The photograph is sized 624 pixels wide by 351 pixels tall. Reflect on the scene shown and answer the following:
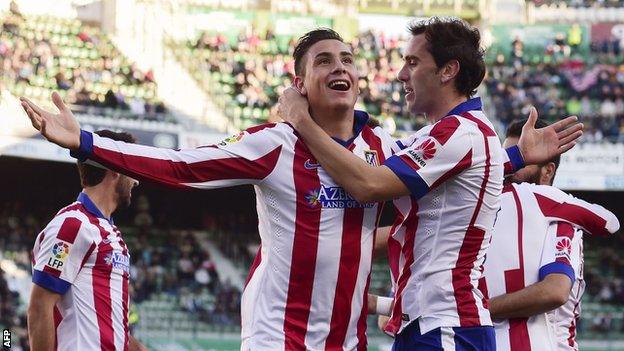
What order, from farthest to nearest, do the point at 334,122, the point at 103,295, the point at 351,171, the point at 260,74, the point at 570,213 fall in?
the point at 260,74
the point at 103,295
the point at 570,213
the point at 334,122
the point at 351,171

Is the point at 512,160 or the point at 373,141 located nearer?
the point at 373,141

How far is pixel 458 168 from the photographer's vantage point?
478 cm

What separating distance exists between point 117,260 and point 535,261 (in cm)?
229

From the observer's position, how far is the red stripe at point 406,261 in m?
4.88

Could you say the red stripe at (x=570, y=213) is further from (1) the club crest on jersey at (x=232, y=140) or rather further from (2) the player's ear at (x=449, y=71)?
(1) the club crest on jersey at (x=232, y=140)

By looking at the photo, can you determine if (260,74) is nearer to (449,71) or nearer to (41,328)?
(41,328)

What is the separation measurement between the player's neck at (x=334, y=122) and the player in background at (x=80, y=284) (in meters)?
1.59

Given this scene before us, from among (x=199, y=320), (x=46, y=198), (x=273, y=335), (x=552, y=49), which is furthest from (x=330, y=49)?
(x=552, y=49)

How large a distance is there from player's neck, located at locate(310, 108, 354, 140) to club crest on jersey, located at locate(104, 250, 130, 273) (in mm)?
1928

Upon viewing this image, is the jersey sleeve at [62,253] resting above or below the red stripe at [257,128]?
below

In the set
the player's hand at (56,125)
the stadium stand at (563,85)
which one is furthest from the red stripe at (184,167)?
the stadium stand at (563,85)

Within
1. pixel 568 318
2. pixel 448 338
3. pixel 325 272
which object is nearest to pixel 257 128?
pixel 325 272

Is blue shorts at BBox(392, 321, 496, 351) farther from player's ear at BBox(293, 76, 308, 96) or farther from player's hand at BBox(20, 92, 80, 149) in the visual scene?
player's hand at BBox(20, 92, 80, 149)

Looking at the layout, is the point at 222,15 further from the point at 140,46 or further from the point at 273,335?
the point at 273,335
